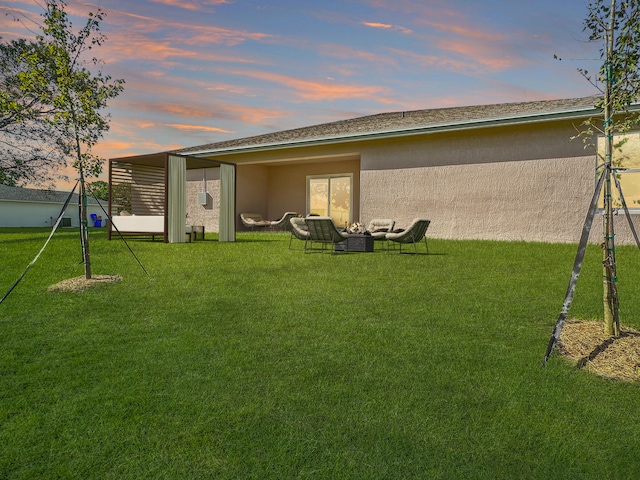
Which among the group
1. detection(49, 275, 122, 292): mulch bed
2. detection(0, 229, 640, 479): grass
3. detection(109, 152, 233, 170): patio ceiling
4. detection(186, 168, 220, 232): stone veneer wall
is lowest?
detection(0, 229, 640, 479): grass

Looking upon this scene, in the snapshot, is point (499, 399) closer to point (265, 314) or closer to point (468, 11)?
point (265, 314)

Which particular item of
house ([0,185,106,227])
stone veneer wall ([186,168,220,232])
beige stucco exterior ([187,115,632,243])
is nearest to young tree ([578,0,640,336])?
beige stucco exterior ([187,115,632,243])

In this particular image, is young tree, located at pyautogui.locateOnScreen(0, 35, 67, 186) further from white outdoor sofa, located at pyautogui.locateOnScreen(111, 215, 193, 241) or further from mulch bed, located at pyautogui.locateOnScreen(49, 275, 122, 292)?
mulch bed, located at pyautogui.locateOnScreen(49, 275, 122, 292)

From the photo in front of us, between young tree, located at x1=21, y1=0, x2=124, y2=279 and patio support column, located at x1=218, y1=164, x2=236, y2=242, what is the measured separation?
710 cm

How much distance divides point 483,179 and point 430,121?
2853mm

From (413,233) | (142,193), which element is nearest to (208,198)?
(142,193)

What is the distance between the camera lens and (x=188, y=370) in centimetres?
339

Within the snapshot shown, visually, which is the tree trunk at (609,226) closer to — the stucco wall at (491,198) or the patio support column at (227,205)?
the stucco wall at (491,198)

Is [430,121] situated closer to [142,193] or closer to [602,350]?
[142,193]

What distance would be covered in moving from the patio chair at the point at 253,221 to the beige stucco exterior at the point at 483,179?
2.77m

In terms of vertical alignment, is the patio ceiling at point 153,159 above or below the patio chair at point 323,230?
above

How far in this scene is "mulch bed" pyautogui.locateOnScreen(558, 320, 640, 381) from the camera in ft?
11.1

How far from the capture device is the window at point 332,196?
18.9 metres

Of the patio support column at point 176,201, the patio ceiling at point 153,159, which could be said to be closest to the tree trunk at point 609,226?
the patio support column at point 176,201
